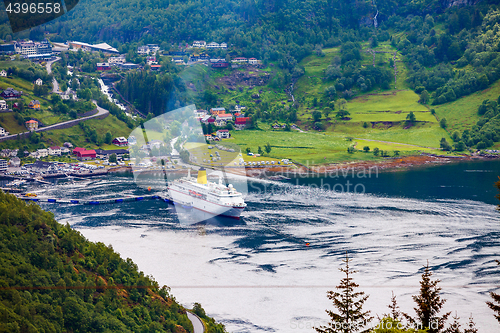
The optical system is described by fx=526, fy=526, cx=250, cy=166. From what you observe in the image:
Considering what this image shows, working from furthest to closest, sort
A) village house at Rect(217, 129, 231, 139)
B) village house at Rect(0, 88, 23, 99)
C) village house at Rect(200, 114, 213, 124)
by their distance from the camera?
village house at Rect(200, 114, 213, 124)
village house at Rect(217, 129, 231, 139)
village house at Rect(0, 88, 23, 99)

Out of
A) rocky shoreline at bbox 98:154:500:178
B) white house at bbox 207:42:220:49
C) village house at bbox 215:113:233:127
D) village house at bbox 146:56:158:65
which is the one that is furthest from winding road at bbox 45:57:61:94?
white house at bbox 207:42:220:49

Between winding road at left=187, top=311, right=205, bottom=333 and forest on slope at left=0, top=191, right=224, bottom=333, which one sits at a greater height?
forest on slope at left=0, top=191, right=224, bottom=333

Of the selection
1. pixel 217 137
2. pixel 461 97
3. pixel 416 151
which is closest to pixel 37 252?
pixel 217 137

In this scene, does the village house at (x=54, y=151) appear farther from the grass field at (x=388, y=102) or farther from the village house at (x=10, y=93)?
the grass field at (x=388, y=102)

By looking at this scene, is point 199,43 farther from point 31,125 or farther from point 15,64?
point 31,125

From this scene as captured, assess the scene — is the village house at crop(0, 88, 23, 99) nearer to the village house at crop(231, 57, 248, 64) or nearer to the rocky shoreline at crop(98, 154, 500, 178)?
the rocky shoreline at crop(98, 154, 500, 178)

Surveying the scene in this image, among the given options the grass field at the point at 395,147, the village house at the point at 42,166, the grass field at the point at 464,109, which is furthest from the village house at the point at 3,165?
the grass field at the point at 464,109

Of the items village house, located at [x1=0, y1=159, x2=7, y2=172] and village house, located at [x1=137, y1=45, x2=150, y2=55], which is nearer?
village house, located at [x1=0, y1=159, x2=7, y2=172]

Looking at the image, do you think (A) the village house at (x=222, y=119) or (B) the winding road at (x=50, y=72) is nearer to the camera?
(B) the winding road at (x=50, y=72)

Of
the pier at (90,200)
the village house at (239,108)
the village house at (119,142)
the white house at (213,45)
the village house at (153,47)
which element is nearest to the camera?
the pier at (90,200)
